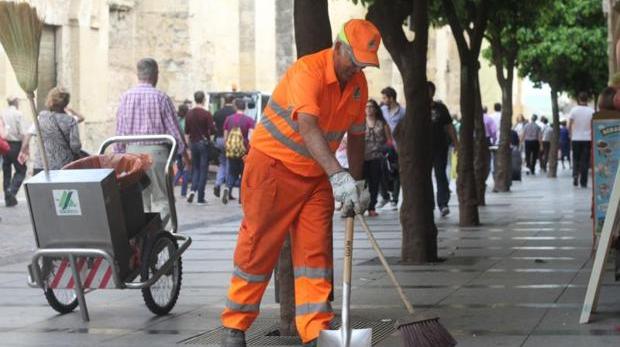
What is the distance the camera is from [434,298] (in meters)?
11.1

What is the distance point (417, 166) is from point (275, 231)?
590 cm

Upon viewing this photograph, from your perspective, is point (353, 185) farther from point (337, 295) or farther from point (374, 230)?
point (374, 230)

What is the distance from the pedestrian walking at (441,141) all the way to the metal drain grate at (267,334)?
10753 mm

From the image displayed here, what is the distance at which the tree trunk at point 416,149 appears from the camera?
13.8 metres

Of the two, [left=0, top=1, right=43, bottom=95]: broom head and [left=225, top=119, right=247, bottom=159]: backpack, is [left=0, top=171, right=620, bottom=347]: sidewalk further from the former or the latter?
[left=225, top=119, right=247, bottom=159]: backpack

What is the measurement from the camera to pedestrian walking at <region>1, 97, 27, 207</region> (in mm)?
23872

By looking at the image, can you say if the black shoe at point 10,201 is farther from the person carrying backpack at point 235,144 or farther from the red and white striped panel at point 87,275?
the red and white striped panel at point 87,275

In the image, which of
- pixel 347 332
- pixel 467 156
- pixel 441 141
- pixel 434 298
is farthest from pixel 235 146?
pixel 347 332

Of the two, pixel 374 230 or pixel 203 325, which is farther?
pixel 374 230

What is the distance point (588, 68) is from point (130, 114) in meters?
34.0

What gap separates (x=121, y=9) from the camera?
34.1m

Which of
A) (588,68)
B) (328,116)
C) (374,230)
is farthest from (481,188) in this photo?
(588,68)

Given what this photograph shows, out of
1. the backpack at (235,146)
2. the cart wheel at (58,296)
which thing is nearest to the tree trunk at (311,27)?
the cart wheel at (58,296)

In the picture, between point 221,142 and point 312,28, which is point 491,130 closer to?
point 221,142
